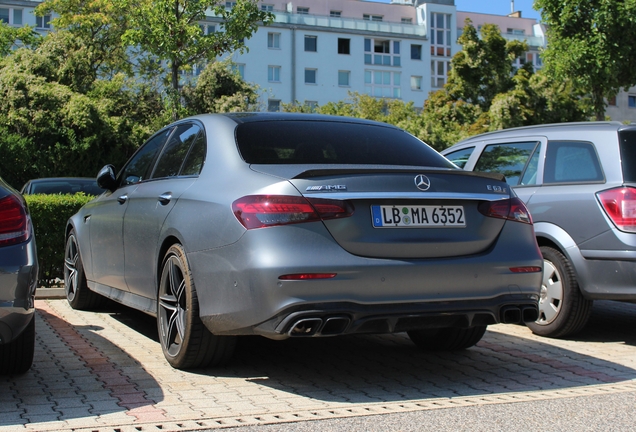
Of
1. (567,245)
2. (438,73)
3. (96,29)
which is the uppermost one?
(438,73)

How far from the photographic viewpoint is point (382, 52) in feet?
234

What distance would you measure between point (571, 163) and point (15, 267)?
4483mm

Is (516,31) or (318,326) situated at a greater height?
(516,31)

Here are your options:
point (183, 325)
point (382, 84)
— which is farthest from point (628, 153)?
point (382, 84)

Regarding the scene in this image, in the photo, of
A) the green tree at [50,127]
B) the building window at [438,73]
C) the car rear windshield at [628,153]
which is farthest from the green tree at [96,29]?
the building window at [438,73]

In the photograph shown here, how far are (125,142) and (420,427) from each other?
29232 mm

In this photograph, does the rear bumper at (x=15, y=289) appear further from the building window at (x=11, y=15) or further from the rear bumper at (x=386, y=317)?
the building window at (x=11, y=15)

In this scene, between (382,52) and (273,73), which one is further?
(382,52)

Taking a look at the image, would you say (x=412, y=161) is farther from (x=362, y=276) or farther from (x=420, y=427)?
(x=420, y=427)

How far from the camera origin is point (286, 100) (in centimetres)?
6550

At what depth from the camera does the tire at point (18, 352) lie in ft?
16.3

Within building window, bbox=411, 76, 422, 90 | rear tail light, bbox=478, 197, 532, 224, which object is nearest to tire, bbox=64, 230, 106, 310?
rear tail light, bbox=478, 197, 532, 224

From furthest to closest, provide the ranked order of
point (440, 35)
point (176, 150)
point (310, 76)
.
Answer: point (440, 35) → point (310, 76) → point (176, 150)

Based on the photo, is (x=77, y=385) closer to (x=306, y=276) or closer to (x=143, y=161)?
(x=306, y=276)
